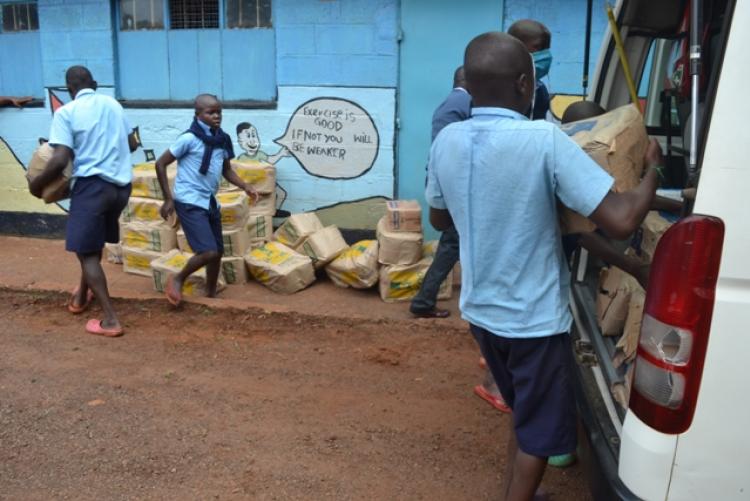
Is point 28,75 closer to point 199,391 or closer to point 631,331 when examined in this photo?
point 199,391

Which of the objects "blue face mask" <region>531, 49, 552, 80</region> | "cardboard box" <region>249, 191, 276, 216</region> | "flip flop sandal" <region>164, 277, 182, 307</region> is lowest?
"flip flop sandal" <region>164, 277, 182, 307</region>

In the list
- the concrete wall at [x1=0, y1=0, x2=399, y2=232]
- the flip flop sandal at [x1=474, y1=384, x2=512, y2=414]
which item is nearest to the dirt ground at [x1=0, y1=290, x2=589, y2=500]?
the flip flop sandal at [x1=474, y1=384, x2=512, y2=414]

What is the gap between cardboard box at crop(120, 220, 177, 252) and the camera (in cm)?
598

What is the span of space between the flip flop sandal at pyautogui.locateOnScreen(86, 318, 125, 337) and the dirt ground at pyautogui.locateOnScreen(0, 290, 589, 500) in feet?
0.24

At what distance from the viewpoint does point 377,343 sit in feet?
15.4

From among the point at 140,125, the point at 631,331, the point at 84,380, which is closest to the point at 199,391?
the point at 84,380

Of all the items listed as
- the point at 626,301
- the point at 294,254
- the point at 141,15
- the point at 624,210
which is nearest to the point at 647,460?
the point at 624,210

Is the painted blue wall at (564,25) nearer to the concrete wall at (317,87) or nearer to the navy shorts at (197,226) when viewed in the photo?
the concrete wall at (317,87)

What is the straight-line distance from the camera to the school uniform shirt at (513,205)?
6.52 feet

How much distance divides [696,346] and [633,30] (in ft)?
6.39

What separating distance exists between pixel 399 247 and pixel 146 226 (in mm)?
2242

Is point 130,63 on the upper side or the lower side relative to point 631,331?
upper

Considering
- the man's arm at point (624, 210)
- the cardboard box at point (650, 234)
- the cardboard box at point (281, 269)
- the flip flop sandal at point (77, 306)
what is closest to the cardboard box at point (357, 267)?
the cardboard box at point (281, 269)

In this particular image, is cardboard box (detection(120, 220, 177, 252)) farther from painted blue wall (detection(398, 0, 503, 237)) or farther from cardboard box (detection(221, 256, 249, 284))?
painted blue wall (detection(398, 0, 503, 237))
